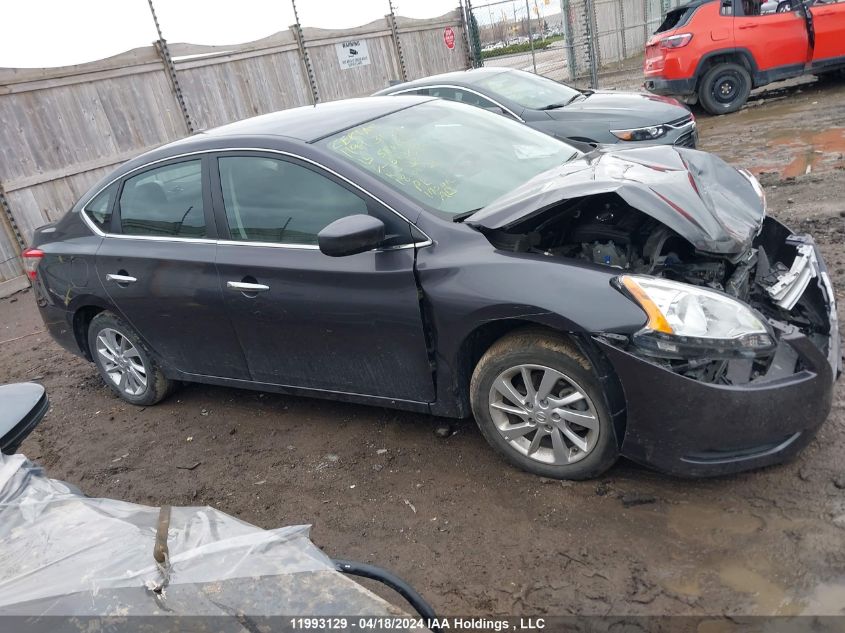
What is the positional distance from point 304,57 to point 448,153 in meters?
11.0

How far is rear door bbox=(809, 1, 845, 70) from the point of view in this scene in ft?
35.7

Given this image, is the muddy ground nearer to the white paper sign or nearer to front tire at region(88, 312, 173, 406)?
front tire at region(88, 312, 173, 406)

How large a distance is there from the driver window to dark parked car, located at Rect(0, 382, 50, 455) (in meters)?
1.59

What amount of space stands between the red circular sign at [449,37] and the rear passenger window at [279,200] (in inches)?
636

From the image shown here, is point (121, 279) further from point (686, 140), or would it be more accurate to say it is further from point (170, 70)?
point (170, 70)

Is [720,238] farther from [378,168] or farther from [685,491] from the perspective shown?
[378,168]

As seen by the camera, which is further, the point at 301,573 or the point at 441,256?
the point at 441,256

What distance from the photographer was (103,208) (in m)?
4.59

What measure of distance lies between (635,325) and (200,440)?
289 centimetres

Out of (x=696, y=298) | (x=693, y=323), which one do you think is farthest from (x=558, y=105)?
(x=693, y=323)

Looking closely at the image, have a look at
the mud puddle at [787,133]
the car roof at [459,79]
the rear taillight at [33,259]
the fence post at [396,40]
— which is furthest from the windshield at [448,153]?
the fence post at [396,40]

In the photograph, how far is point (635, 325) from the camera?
8.95 feet

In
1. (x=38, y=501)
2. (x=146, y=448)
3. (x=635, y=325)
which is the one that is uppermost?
(x=38, y=501)

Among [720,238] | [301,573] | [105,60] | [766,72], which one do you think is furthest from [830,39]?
[301,573]
